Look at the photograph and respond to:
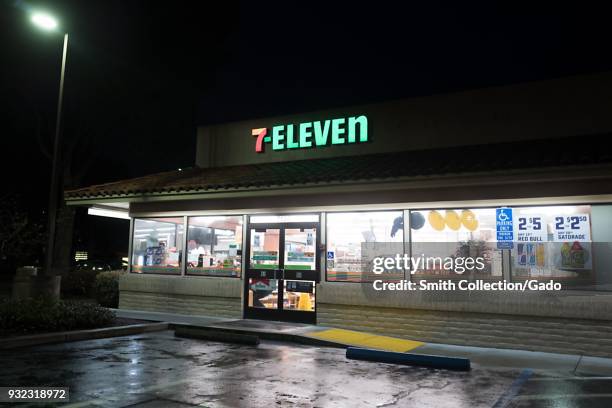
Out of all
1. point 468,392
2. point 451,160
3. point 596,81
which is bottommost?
point 468,392

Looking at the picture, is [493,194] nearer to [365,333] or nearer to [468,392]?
[365,333]

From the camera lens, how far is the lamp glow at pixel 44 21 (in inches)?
432

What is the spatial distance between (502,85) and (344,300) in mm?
6741

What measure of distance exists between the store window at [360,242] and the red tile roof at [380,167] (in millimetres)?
1247

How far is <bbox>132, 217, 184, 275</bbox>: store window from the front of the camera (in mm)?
14820

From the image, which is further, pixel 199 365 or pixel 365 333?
pixel 365 333

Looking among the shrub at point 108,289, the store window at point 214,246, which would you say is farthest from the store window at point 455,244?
the shrub at point 108,289

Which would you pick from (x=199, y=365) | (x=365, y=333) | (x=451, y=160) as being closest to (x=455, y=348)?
(x=365, y=333)

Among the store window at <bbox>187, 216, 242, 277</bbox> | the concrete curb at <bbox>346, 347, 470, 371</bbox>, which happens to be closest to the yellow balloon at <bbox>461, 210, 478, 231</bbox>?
the concrete curb at <bbox>346, 347, 470, 371</bbox>

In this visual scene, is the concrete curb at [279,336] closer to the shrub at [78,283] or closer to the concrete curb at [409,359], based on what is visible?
the concrete curb at [409,359]

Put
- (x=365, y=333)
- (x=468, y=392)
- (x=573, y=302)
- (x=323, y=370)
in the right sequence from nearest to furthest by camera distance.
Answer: (x=468, y=392) < (x=323, y=370) < (x=573, y=302) < (x=365, y=333)

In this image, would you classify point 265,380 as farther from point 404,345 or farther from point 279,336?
point 404,345

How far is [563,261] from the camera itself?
9.97 metres

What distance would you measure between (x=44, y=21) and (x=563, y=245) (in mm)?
12001
